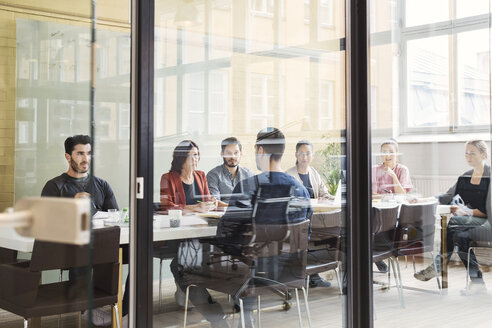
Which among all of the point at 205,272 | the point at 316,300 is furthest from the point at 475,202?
the point at 205,272

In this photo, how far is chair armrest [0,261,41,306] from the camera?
10.2 ft

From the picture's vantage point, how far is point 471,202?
338 centimetres

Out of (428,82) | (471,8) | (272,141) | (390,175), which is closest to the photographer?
(272,141)

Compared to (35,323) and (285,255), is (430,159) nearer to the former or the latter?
(285,255)

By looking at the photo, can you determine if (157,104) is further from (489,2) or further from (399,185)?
(489,2)

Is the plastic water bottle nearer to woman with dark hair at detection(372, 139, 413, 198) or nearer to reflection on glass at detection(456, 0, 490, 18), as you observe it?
woman with dark hair at detection(372, 139, 413, 198)

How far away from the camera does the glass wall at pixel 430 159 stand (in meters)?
3.37

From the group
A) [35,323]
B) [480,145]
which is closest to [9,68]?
[35,323]

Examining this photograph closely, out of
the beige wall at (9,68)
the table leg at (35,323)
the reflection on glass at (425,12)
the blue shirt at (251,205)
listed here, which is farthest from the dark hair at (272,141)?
the beige wall at (9,68)

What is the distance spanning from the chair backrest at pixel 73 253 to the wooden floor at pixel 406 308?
Answer: 19.5 inches

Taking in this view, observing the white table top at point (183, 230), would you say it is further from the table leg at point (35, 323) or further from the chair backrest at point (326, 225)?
the chair backrest at point (326, 225)

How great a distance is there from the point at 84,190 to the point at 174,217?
63 centimetres

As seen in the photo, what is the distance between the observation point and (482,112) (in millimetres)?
3342

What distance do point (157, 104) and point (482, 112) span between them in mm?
1689
